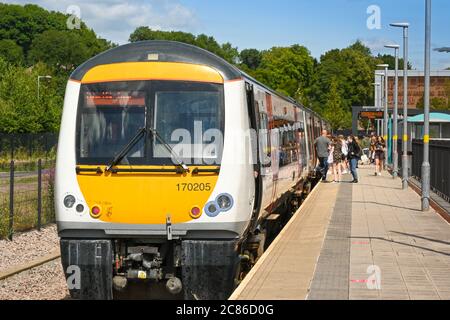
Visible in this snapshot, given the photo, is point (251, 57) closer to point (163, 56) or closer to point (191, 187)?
point (163, 56)

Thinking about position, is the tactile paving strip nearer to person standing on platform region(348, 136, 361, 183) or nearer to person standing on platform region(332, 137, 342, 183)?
person standing on platform region(348, 136, 361, 183)

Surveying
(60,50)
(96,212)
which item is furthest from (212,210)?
(60,50)

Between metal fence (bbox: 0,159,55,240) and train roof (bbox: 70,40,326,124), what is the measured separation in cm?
738

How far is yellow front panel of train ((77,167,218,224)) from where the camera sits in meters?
9.45

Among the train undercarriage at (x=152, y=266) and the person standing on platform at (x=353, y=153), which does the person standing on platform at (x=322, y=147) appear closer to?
the person standing on platform at (x=353, y=153)

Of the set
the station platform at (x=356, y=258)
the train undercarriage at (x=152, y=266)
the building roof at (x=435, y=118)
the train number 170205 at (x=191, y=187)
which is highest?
the building roof at (x=435, y=118)

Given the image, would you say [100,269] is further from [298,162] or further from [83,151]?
[298,162]

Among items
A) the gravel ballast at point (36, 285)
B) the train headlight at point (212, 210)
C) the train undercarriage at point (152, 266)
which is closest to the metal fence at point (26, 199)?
the gravel ballast at point (36, 285)

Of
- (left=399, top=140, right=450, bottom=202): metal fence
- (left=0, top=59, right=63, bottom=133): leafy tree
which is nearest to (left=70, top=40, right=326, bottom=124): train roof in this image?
(left=399, top=140, right=450, bottom=202): metal fence

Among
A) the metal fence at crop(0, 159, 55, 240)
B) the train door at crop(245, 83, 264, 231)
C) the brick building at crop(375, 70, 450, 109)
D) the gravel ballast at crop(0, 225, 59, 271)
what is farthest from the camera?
the brick building at crop(375, 70, 450, 109)

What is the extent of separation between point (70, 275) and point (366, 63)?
109 metres

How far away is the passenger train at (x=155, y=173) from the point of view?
9445 millimetres

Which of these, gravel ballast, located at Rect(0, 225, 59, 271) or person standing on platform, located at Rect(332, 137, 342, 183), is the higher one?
person standing on platform, located at Rect(332, 137, 342, 183)

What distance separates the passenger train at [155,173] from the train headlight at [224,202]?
1cm
